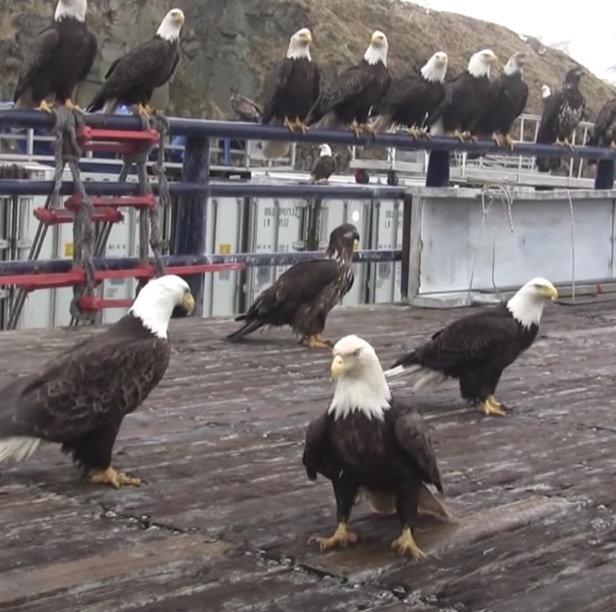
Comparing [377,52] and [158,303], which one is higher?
[377,52]

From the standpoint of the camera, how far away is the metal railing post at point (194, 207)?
8359 mm

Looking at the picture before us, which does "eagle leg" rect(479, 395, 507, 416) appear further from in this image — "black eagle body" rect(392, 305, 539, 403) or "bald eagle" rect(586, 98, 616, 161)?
"bald eagle" rect(586, 98, 616, 161)

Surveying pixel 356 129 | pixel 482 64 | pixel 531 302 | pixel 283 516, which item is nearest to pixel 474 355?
pixel 531 302

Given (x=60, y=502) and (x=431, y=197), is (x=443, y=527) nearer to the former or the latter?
(x=60, y=502)

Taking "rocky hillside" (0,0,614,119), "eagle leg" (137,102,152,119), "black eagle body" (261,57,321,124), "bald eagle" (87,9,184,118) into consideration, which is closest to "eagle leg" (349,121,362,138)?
"black eagle body" (261,57,321,124)

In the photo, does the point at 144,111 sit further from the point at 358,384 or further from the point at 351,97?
the point at 358,384

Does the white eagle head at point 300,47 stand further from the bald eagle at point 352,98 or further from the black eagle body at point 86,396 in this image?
the black eagle body at point 86,396

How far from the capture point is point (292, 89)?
413 inches

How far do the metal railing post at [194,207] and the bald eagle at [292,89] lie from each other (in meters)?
1.66

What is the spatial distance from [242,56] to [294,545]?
4172cm

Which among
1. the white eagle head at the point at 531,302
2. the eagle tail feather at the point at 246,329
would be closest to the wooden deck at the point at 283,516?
the white eagle head at the point at 531,302

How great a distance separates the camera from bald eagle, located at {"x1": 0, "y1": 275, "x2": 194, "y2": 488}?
15.1ft

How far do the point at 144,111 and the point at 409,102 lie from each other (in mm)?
3544

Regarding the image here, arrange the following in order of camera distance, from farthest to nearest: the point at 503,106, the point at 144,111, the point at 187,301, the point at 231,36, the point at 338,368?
the point at 231,36, the point at 503,106, the point at 144,111, the point at 187,301, the point at 338,368
